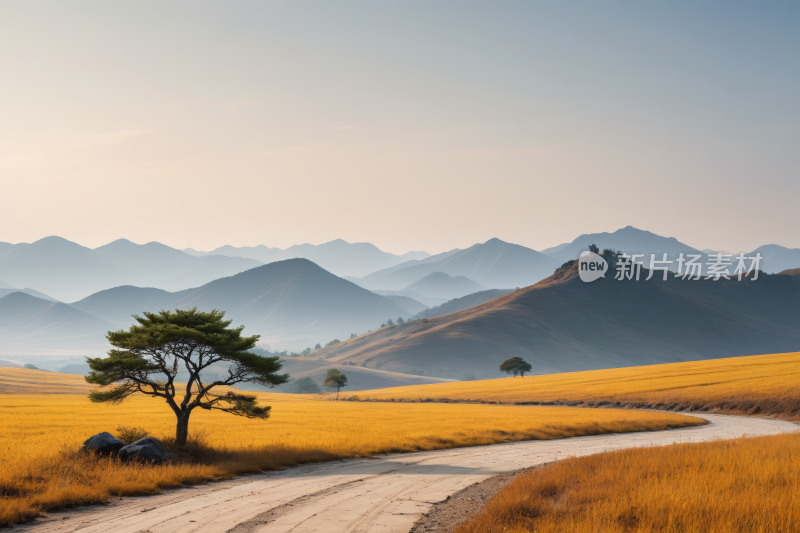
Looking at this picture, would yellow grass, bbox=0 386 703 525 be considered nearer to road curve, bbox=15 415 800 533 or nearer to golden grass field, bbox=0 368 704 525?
golden grass field, bbox=0 368 704 525

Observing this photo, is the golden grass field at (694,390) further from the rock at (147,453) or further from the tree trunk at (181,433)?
the rock at (147,453)

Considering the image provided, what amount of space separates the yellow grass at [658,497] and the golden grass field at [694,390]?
130 ft

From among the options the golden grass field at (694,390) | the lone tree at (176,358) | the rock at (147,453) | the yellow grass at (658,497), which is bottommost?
the golden grass field at (694,390)

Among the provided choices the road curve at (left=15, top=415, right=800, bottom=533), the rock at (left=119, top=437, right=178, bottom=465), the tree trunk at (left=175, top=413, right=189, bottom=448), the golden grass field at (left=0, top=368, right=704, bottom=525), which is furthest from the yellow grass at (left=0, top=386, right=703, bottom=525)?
the tree trunk at (left=175, top=413, right=189, bottom=448)

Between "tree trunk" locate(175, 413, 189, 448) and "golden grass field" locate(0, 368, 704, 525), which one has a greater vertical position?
"tree trunk" locate(175, 413, 189, 448)

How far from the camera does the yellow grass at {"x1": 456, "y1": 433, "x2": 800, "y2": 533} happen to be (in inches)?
465

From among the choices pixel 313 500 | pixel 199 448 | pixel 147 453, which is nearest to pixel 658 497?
pixel 313 500

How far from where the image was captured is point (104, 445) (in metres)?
22.3

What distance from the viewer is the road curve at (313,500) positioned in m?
13.9

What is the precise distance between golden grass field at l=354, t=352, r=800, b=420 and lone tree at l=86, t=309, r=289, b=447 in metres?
48.5

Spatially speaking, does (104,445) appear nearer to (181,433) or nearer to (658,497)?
(181,433)

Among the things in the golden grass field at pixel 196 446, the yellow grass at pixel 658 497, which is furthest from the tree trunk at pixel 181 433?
the yellow grass at pixel 658 497

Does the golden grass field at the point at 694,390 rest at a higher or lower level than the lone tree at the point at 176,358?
lower

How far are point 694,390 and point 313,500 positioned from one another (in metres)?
63.3
